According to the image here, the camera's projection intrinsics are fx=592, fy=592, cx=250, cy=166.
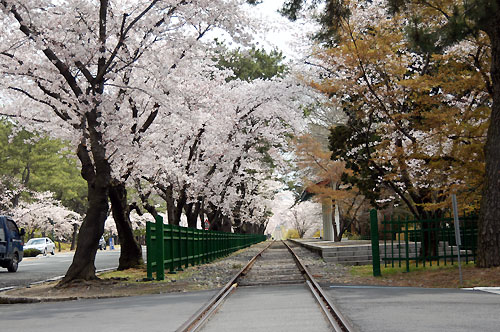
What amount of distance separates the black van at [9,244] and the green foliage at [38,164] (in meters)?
22.6

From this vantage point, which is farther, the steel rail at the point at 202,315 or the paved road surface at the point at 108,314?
the paved road surface at the point at 108,314

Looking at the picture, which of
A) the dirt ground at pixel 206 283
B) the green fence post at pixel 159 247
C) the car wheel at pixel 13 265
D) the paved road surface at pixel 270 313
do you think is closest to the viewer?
the paved road surface at pixel 270 313

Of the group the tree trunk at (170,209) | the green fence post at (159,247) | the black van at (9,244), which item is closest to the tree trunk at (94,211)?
the green fence post at (159,247)

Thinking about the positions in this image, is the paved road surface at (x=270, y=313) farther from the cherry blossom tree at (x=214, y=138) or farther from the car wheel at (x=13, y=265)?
the car wheel at (x=13, y=265)

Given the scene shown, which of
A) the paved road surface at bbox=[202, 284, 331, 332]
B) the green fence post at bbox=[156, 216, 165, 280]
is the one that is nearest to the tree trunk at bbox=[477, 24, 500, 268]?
the paved road surface at bbox=[202, 284, 331, 332]

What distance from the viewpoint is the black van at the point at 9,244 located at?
22969mm

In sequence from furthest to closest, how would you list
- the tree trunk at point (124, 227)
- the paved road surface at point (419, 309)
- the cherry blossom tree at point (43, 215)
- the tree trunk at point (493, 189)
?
the cherry blossom tree at point (43, 215) → the tree trunk at point (124, 227) → the tree trunk at point (493, 189) → the paved road surface at point (419, 309)

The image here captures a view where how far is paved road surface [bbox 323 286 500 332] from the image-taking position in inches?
289

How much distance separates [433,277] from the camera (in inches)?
587

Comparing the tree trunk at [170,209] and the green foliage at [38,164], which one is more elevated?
the green foliage at [38,164]

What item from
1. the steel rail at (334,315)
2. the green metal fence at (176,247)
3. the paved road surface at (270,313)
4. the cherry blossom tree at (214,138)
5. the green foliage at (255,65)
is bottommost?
the paved road surface at (270,313)

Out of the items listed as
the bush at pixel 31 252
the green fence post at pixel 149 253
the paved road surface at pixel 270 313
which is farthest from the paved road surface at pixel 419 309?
the bush at pixel 31 252

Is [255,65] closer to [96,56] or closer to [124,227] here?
[124,227]

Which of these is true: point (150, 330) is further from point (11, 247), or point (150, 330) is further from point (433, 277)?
point (11, 247)
